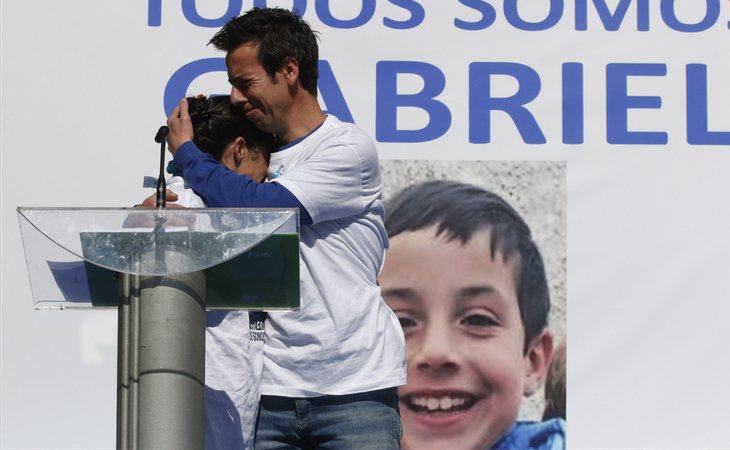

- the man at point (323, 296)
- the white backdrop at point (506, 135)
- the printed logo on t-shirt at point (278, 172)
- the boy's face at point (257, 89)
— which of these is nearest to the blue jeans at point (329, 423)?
the man at point (323, 296)

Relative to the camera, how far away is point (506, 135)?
3.72 metres

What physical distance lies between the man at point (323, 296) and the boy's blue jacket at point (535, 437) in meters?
1.27

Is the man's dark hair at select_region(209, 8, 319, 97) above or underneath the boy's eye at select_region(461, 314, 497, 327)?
above

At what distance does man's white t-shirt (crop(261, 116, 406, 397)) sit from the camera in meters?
2.38

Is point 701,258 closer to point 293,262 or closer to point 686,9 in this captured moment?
point 686,9

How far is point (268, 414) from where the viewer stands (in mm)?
2412

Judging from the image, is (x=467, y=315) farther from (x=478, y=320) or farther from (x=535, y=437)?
(x=535, y=437)

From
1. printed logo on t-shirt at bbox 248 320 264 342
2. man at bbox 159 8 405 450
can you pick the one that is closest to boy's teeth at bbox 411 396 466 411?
man at bbox 159 8 405 450

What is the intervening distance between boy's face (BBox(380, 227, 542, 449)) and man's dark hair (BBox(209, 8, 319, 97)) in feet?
3.90

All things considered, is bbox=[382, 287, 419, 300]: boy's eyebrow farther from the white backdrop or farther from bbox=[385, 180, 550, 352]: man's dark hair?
the white backdrop

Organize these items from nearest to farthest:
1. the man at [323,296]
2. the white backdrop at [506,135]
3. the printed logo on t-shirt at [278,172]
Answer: the man at [323,296] < the printed logo on t-shirt at [278,172] < the white backdrop at [506,135]

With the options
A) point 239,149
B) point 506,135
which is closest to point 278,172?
point 239,149

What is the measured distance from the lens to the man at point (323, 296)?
2.37 m

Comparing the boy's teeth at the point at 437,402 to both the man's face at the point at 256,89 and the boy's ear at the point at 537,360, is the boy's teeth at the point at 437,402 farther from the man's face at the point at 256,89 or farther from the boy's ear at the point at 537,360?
the man's face at the point at 256,89
